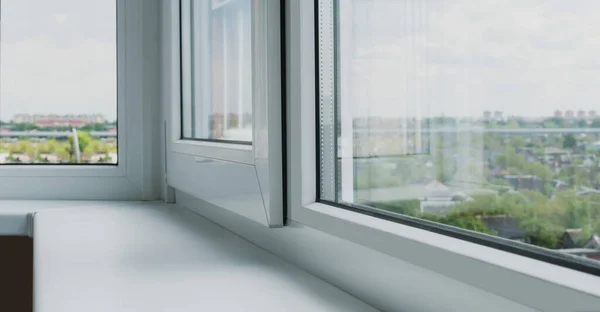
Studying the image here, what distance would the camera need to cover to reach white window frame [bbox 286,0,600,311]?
1.26ft

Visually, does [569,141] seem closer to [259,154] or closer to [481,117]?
[481,117]

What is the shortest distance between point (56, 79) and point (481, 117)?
1.35 meters

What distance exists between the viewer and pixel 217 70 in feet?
3.91

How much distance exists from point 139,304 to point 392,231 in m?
0.24

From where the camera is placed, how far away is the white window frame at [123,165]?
1.60 m

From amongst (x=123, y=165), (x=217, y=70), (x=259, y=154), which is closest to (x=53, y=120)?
(x=123, y=165)

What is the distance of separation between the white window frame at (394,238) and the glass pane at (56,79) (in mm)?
929

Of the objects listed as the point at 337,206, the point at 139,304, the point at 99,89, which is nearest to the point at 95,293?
the point at 139,304

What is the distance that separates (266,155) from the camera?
2.75 feet

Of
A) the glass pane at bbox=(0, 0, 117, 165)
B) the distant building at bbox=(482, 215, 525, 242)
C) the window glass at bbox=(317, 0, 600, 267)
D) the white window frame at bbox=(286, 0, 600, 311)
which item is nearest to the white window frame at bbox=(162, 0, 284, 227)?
the white window frame at bbox=(286, 0, 600, 311)

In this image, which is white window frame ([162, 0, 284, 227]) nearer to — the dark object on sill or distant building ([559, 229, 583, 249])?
distant building ([559, 229, 583, 249])

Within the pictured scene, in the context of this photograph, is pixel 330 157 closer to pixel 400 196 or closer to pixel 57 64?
pixel 400 196

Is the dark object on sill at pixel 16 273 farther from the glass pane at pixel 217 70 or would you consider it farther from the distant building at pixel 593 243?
the distant building at pixel 593 243

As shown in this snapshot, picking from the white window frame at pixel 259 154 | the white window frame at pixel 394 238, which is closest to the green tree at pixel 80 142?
the white window frame at pixel 259 154
